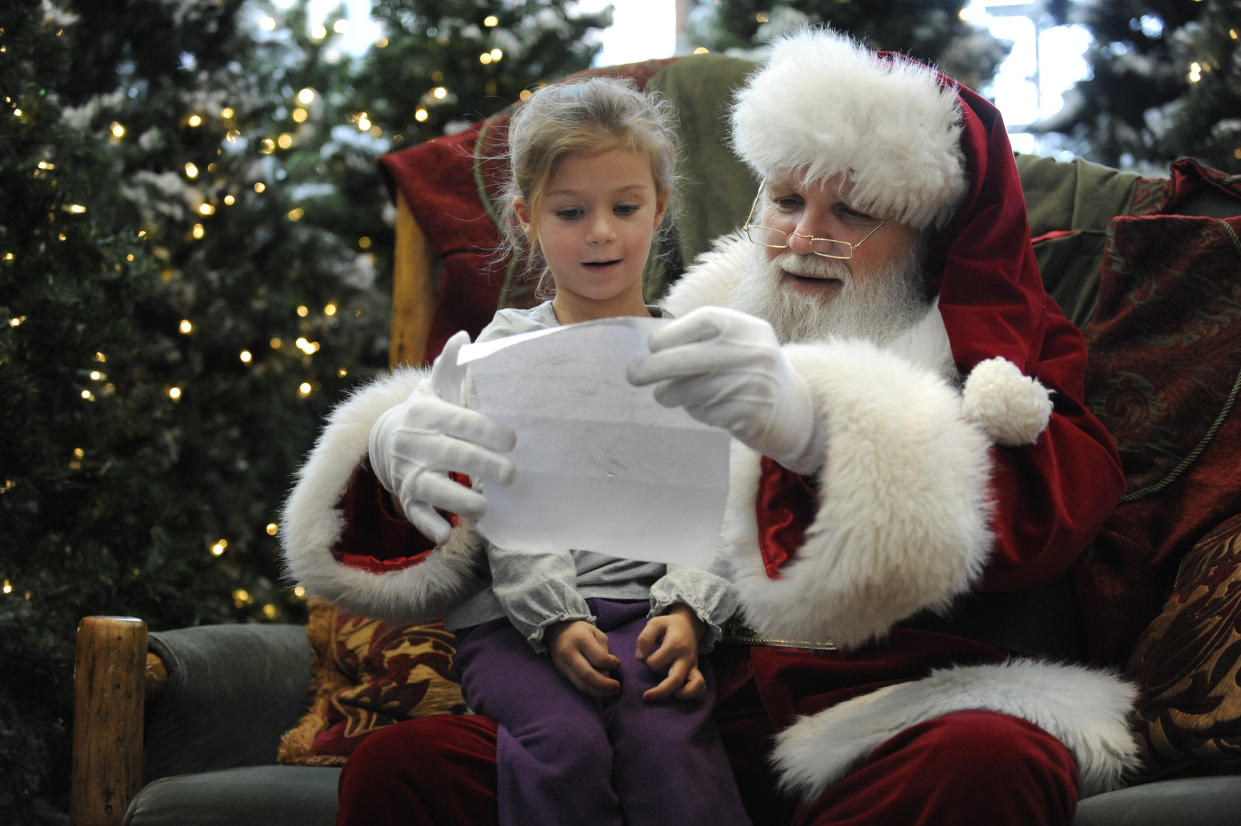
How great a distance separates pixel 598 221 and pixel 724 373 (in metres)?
0.41

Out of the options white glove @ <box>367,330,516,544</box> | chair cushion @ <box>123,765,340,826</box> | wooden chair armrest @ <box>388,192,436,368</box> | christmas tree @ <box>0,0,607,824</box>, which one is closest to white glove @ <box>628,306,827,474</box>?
white glove @ <box>367,330,516,544</box>

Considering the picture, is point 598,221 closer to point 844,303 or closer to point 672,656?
point 844,303

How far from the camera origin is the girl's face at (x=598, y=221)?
5.03 feet

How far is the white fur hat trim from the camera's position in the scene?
1.53m

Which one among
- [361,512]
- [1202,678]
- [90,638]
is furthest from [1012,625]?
[90,638]

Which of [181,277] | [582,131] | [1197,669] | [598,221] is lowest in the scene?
[181,277]

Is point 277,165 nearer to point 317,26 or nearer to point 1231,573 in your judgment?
point 317,26

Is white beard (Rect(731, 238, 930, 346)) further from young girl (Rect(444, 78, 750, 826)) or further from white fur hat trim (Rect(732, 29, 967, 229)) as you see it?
young girl (Rect(444, 78, 750, 826))

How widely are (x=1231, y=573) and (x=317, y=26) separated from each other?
12.0ft

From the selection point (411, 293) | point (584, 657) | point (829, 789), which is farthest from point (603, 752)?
point (411, 293)

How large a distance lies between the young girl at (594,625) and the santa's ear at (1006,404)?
15.0 inches

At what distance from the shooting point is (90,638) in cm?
184

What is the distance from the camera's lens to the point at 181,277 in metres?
3.35

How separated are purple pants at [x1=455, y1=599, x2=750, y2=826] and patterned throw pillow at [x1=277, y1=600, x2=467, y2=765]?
562mm
